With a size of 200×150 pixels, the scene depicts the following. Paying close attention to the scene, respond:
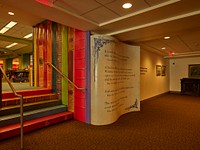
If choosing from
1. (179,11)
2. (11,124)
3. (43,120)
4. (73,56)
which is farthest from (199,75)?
(11,124)

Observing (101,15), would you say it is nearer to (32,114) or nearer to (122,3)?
(122,3)

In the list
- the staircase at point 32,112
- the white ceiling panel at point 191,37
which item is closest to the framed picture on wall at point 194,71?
the white ceiling panel at point 191,37

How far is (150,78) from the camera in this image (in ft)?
24.2

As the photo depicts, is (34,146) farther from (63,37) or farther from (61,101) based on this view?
(63,37)

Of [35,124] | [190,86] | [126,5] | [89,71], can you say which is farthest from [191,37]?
[35,124]

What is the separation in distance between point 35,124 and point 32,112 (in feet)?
1.40

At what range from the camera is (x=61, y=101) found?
4.45 metres

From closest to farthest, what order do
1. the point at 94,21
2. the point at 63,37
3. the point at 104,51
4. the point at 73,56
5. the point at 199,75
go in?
the point at 94,21 → the point at 104,51 → the point at 73,56 → the point at 63,37 → the point at 199,75

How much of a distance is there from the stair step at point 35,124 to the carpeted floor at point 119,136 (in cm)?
11

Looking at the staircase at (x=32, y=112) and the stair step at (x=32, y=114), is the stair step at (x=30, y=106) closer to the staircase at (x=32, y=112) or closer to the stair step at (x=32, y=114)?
the staircase at (x=32, y=112)

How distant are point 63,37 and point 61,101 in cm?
213

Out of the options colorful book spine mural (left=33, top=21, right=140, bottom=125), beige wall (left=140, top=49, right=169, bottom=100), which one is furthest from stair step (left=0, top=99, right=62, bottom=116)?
beige wall (left=140, top=49, right=169, bottom=100)

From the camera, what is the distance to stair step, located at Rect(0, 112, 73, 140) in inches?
108

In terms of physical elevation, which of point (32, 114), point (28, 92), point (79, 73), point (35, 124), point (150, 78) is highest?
point (79, 73)
